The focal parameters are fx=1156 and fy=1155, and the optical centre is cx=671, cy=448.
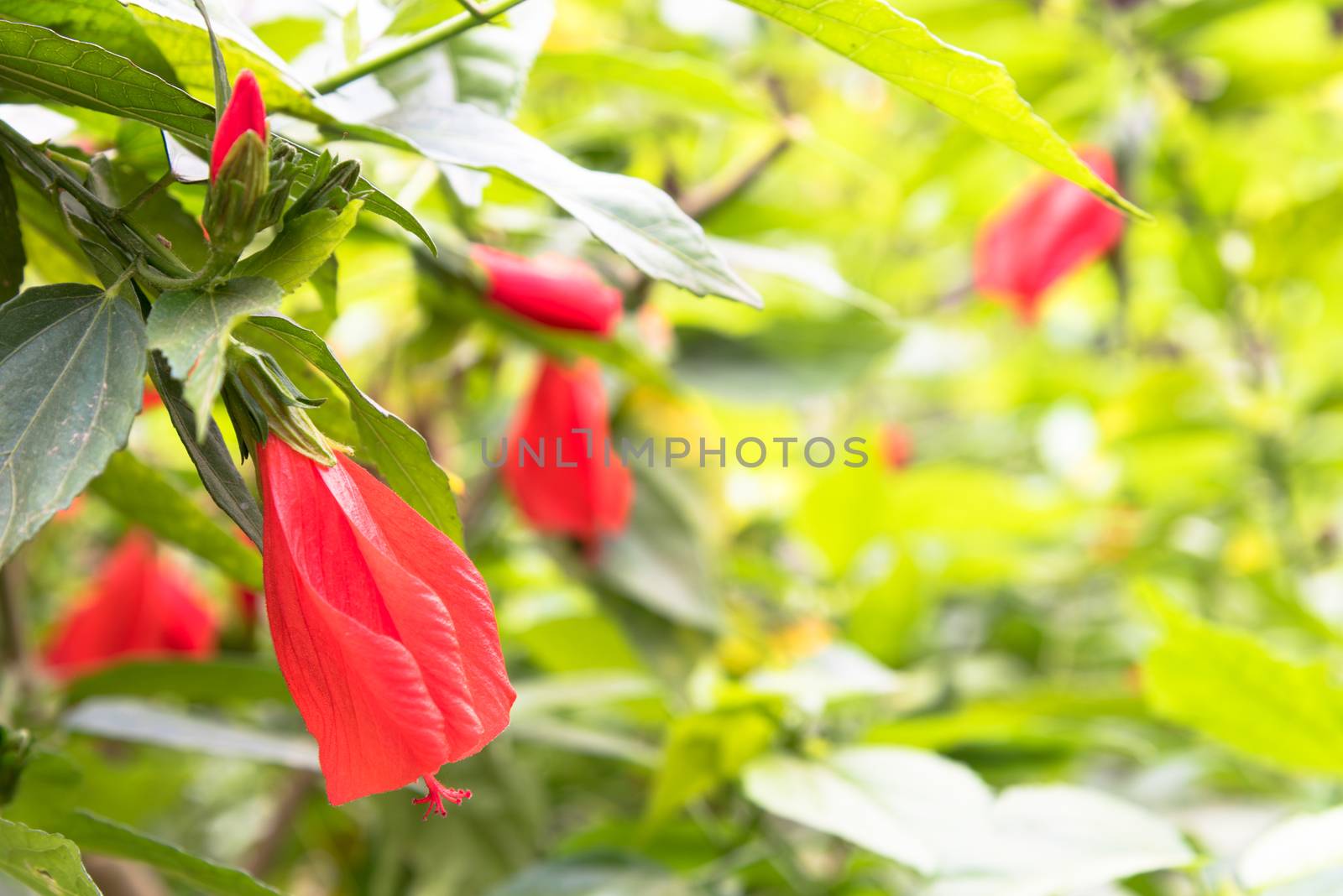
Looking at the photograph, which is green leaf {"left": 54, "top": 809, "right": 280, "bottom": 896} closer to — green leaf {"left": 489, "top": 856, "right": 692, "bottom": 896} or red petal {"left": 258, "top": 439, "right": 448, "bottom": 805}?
red petal {"left": 258, "top": 439, "right": 448, "bottom": 805}

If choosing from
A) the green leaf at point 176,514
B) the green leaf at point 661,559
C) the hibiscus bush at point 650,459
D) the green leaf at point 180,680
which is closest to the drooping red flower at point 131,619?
the hibiscus bush at point 650,459

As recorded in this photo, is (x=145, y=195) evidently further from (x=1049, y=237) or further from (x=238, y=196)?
(x=1049, y=237)

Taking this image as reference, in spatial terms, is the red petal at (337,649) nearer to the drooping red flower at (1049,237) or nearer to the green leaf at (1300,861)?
the green leaf at (1300,861)

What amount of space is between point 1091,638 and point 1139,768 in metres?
0.17

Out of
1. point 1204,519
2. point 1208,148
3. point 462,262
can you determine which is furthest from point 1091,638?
point 462,262

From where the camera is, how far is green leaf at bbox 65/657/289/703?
1.63 ft

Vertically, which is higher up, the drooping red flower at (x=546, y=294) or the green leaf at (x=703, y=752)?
the drooping red flower at (x=546, y=294)

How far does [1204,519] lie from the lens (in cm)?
108

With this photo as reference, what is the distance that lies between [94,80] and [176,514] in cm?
14

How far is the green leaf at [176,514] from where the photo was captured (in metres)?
0.33

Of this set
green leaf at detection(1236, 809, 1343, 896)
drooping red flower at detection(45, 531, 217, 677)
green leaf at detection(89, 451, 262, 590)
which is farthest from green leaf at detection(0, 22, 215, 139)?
drooping red flower at detection(45, 531, 217, 677)

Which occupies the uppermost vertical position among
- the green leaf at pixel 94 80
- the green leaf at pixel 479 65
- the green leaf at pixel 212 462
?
the green leaf at pixel 479 65

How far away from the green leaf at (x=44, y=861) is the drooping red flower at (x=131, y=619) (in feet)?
1.58

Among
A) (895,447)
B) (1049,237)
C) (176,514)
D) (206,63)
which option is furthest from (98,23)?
(895,447)
